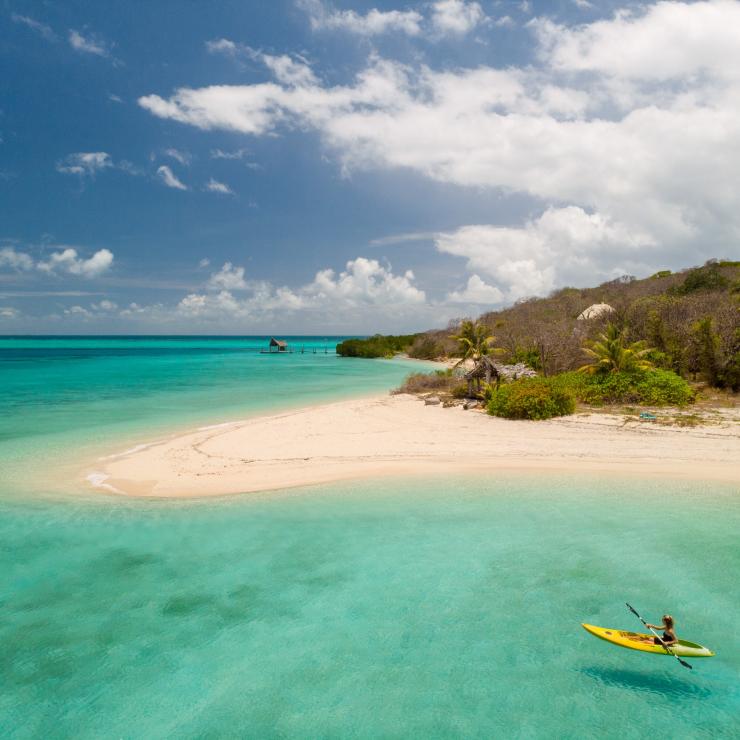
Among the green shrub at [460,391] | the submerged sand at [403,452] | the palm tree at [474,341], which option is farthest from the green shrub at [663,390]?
the green shrub at [460,391]

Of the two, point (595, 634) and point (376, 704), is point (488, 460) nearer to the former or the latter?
point (595, 634)

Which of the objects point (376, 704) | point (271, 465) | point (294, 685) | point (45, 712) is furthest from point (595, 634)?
point (271, 465)

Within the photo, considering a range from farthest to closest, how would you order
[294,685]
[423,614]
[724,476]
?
[724,476] → [423,614] → [294,685]

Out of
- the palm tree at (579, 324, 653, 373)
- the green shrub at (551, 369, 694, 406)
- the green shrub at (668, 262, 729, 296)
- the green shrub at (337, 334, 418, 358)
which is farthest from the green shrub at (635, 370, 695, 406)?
the green shrub at (337, 334, 418, 358)

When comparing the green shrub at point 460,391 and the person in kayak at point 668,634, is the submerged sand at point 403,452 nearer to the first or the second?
the green shrub at point 460,391

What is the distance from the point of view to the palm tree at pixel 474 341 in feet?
87.1

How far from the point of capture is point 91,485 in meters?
14.7

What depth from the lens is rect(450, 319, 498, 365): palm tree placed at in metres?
26.6

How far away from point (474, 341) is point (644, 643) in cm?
2116

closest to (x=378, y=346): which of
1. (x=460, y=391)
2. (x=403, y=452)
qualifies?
(x=460, y=391)

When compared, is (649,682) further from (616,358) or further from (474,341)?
(474,341)

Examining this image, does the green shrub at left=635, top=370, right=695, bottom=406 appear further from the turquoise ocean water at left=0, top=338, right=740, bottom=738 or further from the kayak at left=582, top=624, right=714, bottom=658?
the kayak at left=582, top=624, right=714, bottom=658

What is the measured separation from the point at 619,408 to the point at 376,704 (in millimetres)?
20059

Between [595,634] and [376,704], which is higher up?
[595,634]
